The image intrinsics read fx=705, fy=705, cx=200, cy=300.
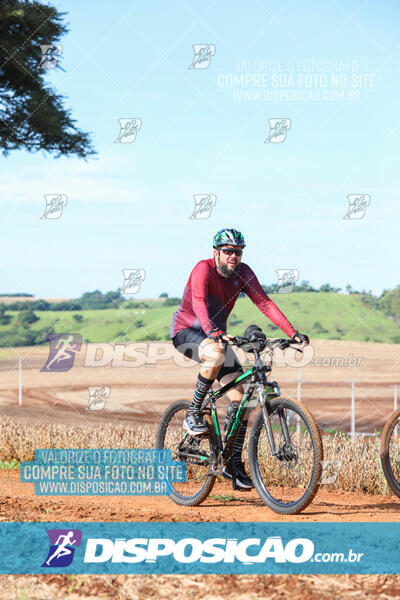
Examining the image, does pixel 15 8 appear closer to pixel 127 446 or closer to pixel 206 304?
pixel 127 446

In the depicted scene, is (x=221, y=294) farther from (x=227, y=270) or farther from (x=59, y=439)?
(x=59, y=439)

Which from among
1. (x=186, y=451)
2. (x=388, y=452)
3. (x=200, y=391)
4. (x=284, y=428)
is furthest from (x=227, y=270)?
(x=388, y=452)

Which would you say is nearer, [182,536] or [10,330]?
[182,536]

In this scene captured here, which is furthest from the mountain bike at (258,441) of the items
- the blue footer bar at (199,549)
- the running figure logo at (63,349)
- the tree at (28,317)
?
the tree at (28,317)

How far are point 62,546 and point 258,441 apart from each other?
7.26ft

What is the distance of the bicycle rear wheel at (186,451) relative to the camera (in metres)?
7.25

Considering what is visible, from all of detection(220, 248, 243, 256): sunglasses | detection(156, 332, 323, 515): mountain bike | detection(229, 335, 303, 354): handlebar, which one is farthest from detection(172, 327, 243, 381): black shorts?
detection(220, 248, 243, 256): sunglasses

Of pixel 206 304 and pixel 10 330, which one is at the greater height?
pixel 10 330

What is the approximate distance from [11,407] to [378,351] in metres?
28.7

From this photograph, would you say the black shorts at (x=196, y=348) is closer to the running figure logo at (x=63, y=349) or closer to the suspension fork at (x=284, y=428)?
the suspension fork at (x=284, y=428)

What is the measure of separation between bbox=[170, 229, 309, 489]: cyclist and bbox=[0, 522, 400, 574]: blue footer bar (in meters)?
1.32

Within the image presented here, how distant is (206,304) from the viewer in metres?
6.87

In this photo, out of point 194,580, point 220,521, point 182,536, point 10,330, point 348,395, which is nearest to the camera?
point 194,580

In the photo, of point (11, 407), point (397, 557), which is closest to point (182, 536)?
point (397, 557)
